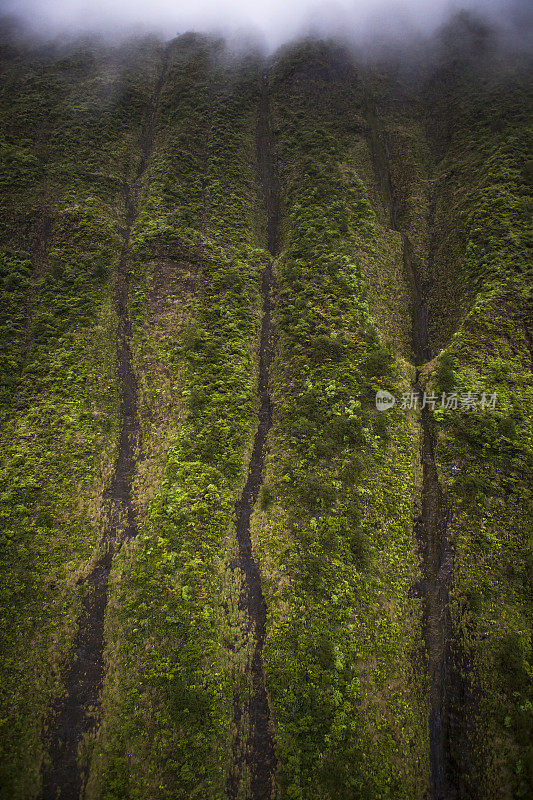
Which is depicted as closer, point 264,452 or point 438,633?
point 438,633

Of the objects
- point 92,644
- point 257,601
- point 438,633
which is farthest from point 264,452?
point 92,644

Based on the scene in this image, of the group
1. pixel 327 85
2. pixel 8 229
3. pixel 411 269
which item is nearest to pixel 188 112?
pixel 327 85

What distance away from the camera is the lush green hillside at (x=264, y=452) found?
15.4m

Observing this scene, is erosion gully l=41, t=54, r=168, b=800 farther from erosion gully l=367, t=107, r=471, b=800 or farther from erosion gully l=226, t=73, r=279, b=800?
erosion gully l=367, t=107, r=471, b=800

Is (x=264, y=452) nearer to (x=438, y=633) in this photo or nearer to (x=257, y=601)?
(x=257, y=601)

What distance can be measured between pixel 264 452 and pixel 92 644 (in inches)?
532

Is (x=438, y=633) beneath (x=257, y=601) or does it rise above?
beneath

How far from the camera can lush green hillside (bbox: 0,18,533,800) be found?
1544cm

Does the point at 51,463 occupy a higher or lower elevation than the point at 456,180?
lower

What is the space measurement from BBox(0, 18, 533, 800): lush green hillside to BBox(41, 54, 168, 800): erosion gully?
0.37ft

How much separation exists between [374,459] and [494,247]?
20.9 metres

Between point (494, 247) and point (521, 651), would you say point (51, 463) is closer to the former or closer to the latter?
point (521, 651)

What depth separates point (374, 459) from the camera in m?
21.9

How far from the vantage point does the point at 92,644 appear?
57.2ft
